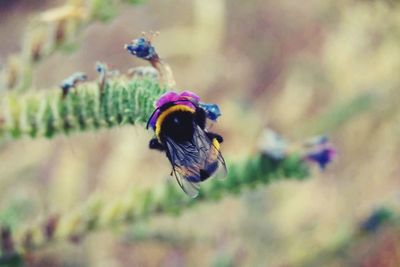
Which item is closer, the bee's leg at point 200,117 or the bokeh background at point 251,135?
the bee's leg at point 200,117

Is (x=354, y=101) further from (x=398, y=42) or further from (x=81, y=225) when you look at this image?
(x=81, y=225)

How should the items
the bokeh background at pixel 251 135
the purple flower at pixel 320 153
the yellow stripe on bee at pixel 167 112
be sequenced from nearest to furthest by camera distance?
the yellow stripe on bee at pixel 167 112, the purple flower at pixel 320 153, the bokeh background at pixel 251 135

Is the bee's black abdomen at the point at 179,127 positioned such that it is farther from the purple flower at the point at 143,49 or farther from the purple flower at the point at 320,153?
the purple flower at the point at 320,153

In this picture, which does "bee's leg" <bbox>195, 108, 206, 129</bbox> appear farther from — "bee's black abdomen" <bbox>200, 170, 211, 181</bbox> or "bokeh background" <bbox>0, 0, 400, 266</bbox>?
"bokeh background" <bbox>0, 0, 400, 266</bbox>

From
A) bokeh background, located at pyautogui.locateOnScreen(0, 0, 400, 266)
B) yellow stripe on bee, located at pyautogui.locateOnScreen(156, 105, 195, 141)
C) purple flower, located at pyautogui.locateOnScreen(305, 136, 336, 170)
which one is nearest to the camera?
yellow stripe on bee, located at pyautogui.locateOnScreen(156, 105, 195, 141)

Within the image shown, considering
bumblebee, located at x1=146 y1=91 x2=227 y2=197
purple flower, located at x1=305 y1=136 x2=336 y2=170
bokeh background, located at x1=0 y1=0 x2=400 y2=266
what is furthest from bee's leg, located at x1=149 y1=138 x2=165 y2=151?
bokeh background, located at x1=0 y1=0 x2=400 y2=266

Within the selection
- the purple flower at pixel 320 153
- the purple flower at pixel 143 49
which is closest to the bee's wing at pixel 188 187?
the purple flower at pixel 143 49

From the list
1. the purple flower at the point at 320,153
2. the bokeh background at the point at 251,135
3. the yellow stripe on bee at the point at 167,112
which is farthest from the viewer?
the bokeh background at the point at 251,135
